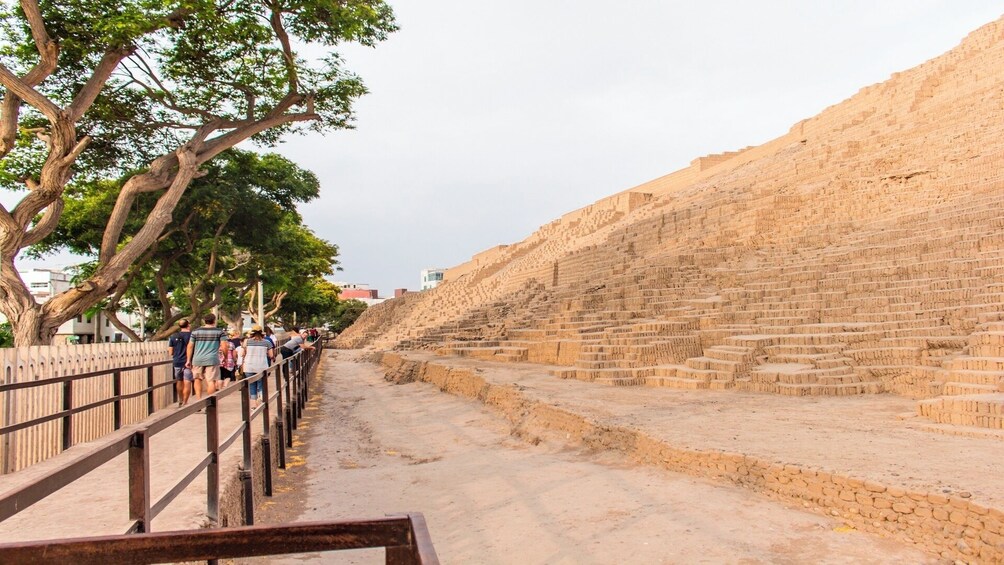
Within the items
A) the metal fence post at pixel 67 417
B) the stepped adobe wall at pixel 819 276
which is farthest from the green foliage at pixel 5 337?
the metal fence post at pixel 67 417

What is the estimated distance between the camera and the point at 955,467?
5.00m

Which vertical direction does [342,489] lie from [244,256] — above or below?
below

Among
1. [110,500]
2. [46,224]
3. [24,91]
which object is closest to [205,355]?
[46,224]

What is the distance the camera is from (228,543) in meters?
1.41

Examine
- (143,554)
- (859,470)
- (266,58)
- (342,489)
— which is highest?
(266,58)

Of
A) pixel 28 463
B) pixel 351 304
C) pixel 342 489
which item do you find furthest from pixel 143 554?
pixel 351 304

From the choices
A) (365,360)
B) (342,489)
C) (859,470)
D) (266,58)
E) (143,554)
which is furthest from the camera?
(365,360)

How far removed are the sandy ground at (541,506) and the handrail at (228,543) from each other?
3.14 metres

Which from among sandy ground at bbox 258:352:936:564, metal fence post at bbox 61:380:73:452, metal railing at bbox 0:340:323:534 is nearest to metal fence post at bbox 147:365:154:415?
sandy ground at bbox 258:352:936:564

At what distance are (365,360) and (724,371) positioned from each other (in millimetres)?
19838

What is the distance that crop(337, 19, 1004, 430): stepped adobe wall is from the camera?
961 cm

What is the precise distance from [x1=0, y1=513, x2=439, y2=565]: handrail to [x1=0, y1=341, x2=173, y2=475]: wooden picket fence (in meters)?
5.38

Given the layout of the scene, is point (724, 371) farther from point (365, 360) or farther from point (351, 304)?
point (351, 304)

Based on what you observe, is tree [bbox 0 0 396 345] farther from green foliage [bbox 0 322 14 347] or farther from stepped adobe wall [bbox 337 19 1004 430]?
green foliage [bbox 0 322 14 347]
